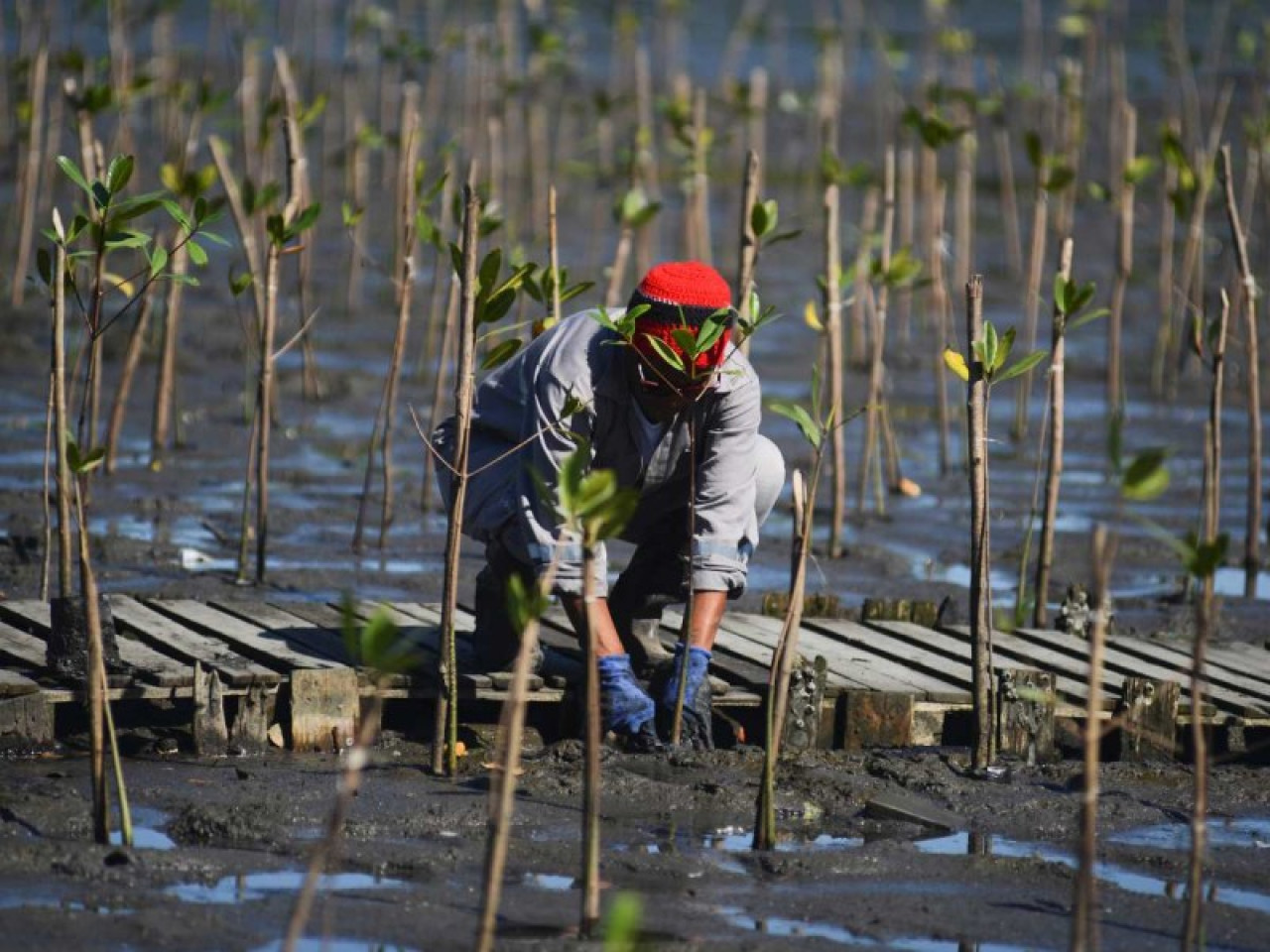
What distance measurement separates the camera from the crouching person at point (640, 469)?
4.65 meters

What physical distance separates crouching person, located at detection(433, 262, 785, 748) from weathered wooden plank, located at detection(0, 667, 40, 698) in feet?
3.65

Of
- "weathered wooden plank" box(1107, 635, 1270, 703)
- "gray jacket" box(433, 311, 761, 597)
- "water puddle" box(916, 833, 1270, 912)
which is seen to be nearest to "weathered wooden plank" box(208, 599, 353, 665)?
"gray jacket" box(433, 311, 761, 597)

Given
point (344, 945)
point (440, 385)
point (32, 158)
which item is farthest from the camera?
point (32, 158)

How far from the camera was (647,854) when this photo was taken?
14.0ft


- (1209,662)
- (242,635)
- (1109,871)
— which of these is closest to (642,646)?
(242,635)

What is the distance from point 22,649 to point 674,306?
1836 mm

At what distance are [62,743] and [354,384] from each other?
559 cm

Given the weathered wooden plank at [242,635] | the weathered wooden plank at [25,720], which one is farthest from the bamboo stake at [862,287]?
the weathered wooden plank at [25,720]

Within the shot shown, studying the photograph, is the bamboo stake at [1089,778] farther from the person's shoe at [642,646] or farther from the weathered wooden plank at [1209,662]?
the weathered wooden plank at [1209,662]

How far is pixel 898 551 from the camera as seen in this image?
7.89 m

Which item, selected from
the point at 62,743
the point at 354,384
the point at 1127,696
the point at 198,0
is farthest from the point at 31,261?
the point at 198,0

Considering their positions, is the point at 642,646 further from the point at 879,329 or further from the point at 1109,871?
the point at 879,329

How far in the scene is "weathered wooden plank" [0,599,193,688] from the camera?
4.81 metres

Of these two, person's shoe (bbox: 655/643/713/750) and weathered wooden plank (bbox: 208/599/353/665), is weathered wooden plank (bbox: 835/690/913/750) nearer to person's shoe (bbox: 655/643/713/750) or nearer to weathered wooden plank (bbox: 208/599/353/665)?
person's shoe (bbox: 655/643/713/750)
